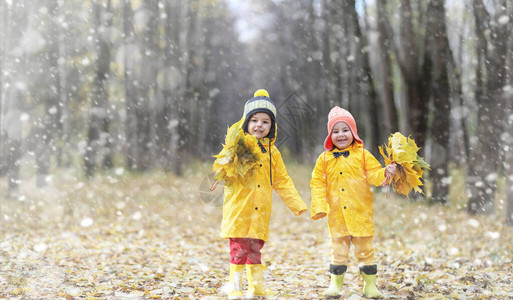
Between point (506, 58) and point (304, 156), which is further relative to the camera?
point (304, 156)

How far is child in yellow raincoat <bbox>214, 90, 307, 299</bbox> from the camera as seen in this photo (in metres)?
4.69

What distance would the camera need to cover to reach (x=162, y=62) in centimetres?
2434

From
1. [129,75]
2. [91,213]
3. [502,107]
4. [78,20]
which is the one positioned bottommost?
[91,213]

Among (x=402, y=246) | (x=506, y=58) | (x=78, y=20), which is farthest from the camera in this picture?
(x=78, y=20)

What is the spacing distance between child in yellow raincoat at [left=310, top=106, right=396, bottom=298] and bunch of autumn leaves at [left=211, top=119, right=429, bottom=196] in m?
0.21

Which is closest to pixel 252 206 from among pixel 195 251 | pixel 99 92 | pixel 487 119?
pixel 195 251

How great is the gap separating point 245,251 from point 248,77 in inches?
1199

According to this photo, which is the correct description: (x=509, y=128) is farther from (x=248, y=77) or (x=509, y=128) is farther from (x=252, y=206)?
(x=248, y=77)

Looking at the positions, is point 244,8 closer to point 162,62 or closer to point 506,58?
point 162,62

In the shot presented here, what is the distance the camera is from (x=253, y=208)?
4730mm

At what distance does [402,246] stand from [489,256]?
1.70 meters

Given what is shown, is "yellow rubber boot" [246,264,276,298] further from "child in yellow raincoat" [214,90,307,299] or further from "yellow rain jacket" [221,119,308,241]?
"yellow rain jacket" [221,119,308,241]

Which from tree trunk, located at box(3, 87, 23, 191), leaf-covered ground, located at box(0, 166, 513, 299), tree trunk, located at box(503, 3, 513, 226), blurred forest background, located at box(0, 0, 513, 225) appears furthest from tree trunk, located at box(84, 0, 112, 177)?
tree trunk, located at box(503, 3, 513, 226)

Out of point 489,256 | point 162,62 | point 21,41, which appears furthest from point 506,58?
point 162,62
